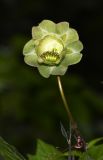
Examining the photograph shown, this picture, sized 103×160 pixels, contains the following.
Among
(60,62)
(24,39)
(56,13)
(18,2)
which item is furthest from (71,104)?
(56,13)

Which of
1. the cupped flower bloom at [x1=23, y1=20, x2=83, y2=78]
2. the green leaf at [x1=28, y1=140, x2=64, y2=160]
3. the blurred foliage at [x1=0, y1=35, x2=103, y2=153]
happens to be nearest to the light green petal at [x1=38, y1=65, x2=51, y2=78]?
the cupped flower bloom at [x1=23, y1=20, x2=83, y2=78]

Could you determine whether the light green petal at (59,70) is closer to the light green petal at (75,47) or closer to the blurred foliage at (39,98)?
the light green petal at (75,47)

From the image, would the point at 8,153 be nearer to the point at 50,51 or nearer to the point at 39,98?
the point at 50,51

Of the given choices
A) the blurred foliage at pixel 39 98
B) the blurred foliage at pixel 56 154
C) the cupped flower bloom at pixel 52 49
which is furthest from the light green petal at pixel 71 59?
the blurred foliage at pixel 39 98


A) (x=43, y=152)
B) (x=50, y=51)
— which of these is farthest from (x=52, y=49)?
(x=43, y=152)

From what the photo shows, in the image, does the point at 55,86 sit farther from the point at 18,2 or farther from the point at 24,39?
the point at 18,2

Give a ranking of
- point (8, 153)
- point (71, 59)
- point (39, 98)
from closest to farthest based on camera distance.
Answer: point (8, 153) < point (71, 59) < point (39, 98)

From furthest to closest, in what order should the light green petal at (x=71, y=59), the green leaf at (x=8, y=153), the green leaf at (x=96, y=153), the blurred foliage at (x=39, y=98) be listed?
1. the blurred foliage at (x=39, y=98)
2. the light green petal at (x=71, y=59)
3. the green leaf at (x=96, y=153)
4. the green leaf at (x=8, y=153)

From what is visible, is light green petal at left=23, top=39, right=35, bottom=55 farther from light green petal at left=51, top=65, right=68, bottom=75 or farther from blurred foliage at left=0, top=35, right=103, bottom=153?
blurred foliage at left=0, top=35, right=103, bottom=153
